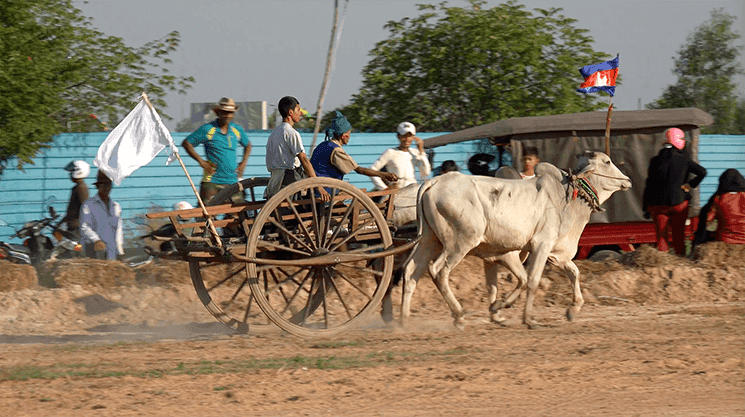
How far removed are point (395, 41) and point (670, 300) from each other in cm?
1301

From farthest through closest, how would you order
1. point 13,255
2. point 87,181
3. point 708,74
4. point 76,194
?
point 708,74, point 87,181, point 13,255, point 76,194

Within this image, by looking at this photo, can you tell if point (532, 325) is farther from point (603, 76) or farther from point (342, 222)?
point (603, 76)

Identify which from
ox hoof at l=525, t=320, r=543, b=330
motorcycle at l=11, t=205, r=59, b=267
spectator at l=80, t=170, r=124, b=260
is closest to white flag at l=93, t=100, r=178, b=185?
spectator at l=80, t=170, r=124, b=260

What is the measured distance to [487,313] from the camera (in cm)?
1005

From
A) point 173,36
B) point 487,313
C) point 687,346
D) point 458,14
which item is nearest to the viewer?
point 687,346

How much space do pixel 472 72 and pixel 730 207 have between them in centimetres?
1080

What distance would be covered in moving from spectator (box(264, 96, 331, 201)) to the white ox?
4.21 ft

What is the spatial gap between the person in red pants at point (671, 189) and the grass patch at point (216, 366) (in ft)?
19.2

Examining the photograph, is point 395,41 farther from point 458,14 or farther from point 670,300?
point 670,300

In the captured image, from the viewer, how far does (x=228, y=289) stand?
10.5 metres

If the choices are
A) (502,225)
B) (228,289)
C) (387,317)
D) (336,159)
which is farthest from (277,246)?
(228,289)

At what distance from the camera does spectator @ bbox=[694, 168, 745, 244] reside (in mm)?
12086

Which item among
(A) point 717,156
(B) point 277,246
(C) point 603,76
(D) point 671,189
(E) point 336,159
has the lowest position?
(B) point 277,246

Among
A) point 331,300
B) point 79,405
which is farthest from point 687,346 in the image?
point 79,405
